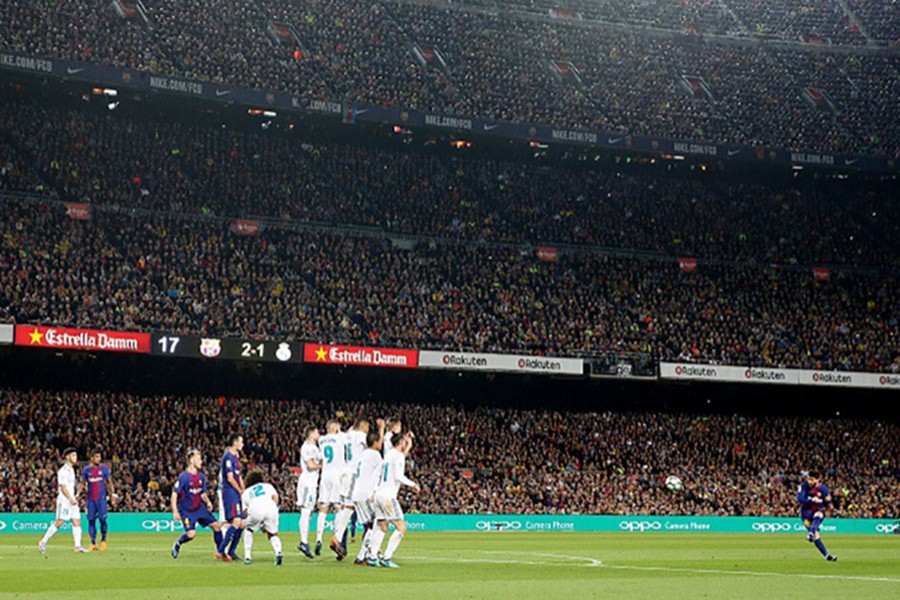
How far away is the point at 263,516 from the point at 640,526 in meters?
29.5

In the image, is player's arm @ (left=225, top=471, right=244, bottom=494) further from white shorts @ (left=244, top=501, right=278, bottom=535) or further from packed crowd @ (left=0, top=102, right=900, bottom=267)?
packed crowd @ (left=0, top=102, right=900, bottom=267)

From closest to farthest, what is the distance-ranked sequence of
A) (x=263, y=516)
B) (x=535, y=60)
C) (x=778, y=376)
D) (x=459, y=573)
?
1. (x=263, y=516)
2. (x=459, y=573)
3. (x=778, y=376)
4. (x=535, y=60)

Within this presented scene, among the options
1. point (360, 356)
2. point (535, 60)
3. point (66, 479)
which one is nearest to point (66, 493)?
point (66, 479)

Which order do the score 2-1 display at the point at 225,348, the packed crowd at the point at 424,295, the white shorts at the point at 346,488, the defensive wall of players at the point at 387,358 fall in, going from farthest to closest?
the packed crowd at the point at 424,295 → the score 2-1 display at the point at 225,348 → the defensive wall of players at the point at 387,358 → the white shorts at the point at 346,488

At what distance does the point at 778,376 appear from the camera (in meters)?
56.4

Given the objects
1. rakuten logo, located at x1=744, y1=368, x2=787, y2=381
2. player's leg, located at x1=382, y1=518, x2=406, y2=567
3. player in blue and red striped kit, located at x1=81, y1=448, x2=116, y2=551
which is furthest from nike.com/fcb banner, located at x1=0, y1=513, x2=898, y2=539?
player's leg, located at x1=382, y1=518, x2=406, y2=567

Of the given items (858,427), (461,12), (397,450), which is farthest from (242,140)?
(397,450)

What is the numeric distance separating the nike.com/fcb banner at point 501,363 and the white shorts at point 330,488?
2778cm

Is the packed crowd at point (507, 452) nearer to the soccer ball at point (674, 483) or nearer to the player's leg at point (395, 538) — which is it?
the soccer ball at point (674, 483)

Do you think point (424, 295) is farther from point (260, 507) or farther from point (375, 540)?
point (260, 507)

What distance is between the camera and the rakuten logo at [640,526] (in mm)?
48156

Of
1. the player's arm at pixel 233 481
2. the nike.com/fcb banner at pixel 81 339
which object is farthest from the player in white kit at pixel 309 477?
the nike.com/fcb banner at pixel 81 339

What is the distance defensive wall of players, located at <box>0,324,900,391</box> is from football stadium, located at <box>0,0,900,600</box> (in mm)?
111

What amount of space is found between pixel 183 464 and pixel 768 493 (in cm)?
2334
